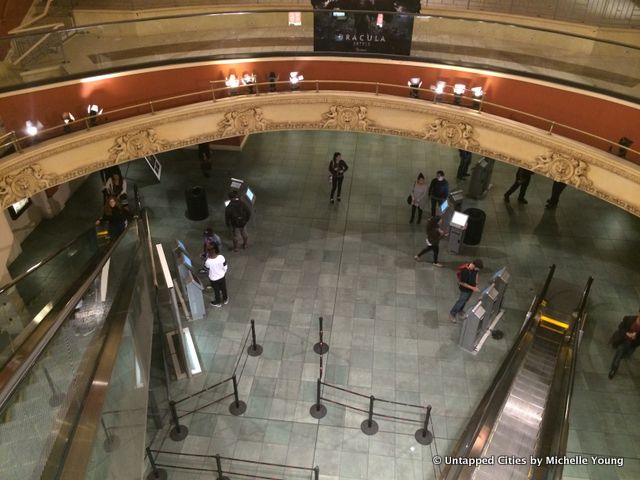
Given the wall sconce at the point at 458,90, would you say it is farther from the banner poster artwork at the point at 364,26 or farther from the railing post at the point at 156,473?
the railing post at the point at 156,473

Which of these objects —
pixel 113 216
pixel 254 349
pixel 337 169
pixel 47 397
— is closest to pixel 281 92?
pixel 337 169

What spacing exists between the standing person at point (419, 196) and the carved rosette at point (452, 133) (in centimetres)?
142

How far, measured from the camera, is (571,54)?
414 inches

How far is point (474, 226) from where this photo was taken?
41.7ft

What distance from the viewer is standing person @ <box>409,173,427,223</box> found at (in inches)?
510

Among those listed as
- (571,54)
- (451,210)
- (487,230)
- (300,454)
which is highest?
(571,54)

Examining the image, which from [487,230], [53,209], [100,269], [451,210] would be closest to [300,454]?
[100,269]

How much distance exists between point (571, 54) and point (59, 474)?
11.5 meters

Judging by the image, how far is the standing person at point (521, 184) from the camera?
46.5 ft

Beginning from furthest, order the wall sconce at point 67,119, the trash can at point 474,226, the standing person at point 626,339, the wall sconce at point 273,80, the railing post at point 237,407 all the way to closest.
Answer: the trash can at point 474,226 → the wall sconce at point 273,80 → the wall sconce at point 67,119 → the standing person at point 626,339 → the railing post at point 237,407

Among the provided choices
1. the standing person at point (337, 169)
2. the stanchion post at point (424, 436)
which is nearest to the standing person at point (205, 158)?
the standing person at point (337, 169)

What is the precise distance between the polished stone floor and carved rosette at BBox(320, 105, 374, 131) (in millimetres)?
2847

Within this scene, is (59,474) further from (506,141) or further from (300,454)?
(506,141)

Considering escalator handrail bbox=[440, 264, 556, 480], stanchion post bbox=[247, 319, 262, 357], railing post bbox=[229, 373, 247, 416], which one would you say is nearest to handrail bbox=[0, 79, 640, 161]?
escalator handrail bbox=[440, 264, 556, 480]
